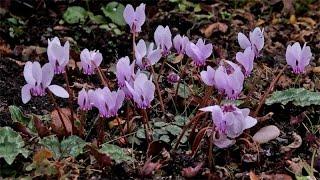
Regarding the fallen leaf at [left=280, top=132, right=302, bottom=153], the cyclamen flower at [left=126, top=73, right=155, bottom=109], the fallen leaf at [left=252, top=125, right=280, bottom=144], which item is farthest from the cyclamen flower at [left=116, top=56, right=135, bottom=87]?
the fallen leaf at [left=280, top=132, right=302, bottom=153]

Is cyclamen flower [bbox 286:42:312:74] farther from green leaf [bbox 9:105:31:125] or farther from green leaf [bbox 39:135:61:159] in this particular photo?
green leaf [bbox 9:105:31:125]

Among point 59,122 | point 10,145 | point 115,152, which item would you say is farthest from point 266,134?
point 10,145

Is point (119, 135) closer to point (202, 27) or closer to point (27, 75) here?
point (27, 75)

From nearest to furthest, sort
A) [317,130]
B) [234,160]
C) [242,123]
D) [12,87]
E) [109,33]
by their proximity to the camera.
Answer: [242,123], [234,160], [317,130], [12,87], [109,33]

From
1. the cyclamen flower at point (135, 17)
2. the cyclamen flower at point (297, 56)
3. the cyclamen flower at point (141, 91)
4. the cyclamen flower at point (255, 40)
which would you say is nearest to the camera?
the cyclamen flower at point (141, 91)

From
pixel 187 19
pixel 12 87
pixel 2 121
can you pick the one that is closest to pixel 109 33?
pixel 187 19

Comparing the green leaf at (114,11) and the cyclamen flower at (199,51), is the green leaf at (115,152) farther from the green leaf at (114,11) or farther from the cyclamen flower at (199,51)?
the green leaf at (114,11)

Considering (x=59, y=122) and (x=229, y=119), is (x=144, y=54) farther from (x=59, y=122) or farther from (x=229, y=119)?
(x=229, y=119)

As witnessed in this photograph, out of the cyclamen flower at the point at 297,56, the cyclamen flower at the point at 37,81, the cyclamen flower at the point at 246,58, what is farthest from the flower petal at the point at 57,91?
the cyclamen flower at the point at 297,56
